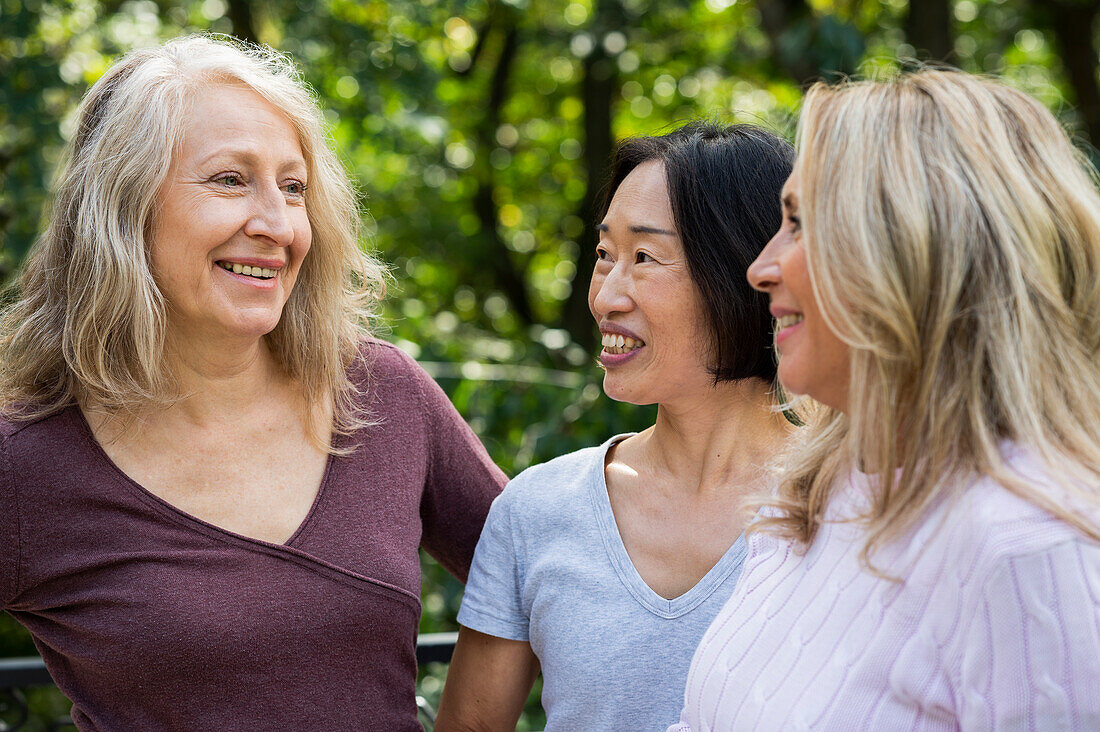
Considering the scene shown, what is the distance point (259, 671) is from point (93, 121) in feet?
3.54

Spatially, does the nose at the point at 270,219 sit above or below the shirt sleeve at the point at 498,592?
above

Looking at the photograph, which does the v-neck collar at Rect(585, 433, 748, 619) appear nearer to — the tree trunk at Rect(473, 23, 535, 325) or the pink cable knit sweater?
the pink cable knit sweater

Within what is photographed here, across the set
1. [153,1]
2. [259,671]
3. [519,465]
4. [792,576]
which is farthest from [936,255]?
[153,1]

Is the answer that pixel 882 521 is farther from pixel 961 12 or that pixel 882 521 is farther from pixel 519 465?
pixel 961 12

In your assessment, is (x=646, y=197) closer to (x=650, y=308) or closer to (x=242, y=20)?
(x=650, y=308)

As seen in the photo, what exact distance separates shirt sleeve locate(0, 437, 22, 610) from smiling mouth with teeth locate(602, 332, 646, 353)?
42.1 inches

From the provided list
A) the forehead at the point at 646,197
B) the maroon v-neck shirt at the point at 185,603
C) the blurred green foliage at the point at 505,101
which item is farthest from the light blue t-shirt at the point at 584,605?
the blurred green foliage at the point at 505,101

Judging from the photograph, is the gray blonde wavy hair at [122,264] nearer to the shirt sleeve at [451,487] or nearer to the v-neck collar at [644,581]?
the shirt sleeve at [451,487]

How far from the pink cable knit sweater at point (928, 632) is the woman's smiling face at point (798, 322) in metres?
0.16

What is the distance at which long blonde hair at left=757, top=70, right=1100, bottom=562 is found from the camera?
111 centimetres

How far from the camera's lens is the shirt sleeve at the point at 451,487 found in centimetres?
220

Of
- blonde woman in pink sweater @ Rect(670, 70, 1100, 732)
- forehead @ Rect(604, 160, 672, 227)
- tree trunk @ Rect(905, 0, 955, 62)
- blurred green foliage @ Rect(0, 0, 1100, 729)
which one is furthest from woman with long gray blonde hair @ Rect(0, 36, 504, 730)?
tree trunk @ Rect(905, 0, 955, 62)

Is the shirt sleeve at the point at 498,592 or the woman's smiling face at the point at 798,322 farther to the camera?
the shirt sleeve at the point at 498,592

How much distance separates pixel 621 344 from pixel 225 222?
75 centimetres
